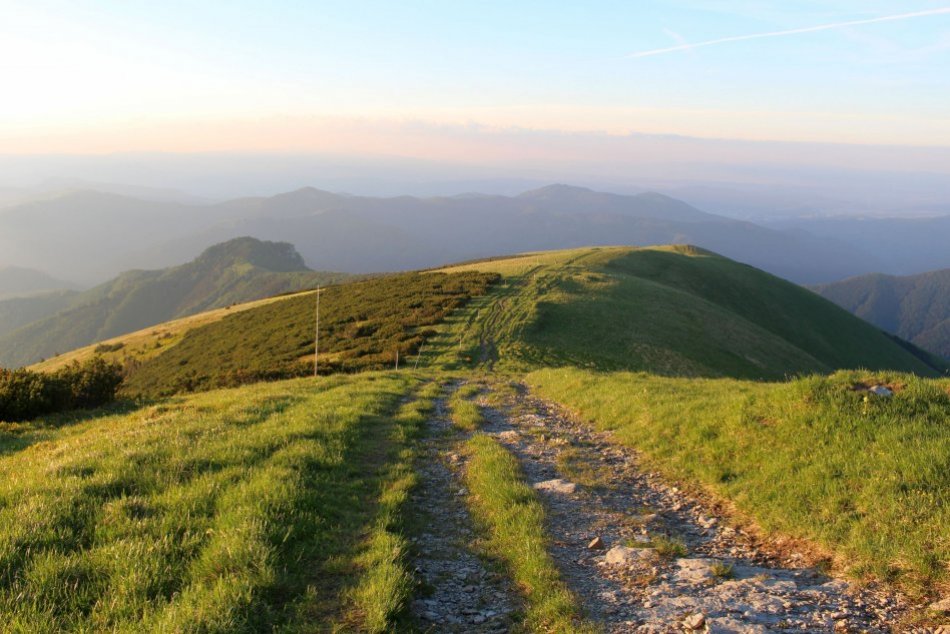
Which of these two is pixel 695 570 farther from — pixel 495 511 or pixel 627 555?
pixel 495 511

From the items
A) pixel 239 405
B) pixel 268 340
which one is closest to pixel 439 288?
pixel 268 340

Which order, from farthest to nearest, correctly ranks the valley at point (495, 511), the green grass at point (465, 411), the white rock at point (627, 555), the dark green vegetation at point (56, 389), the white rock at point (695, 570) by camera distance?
1. the dark green vegetation at point (56, 389)
2. the green grass at point (465, 411)
3. the white rock at point (627, 555)
4. the white rock at point (695, 570)
5. the valley at point (495, 511)

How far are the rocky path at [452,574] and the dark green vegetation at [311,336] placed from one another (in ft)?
65.2

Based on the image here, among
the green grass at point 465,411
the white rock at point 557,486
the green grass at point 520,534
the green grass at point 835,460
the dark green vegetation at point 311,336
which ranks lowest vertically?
the dark green vegetation at point 311,336

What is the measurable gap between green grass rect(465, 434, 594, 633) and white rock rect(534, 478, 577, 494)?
34 cm

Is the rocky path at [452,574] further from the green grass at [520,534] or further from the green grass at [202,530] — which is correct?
the green grass at [202,530]

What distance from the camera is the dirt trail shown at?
504 centimetres

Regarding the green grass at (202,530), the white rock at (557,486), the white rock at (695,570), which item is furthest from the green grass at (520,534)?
the white rock at (695,570)

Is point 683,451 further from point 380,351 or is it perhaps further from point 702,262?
point 702,262

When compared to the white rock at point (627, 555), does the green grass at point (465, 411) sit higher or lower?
lower

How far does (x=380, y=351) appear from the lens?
101ft

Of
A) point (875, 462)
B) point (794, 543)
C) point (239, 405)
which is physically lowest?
Result: point (239, 405)

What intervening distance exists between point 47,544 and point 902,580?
9.10m

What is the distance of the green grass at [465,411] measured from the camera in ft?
45.6
